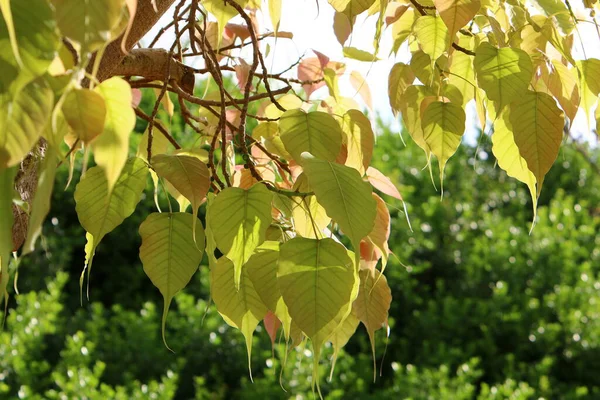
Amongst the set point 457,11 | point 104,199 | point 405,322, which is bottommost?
point 405,322

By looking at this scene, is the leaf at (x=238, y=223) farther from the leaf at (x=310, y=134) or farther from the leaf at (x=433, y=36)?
the leaf at (x=433, y=36)

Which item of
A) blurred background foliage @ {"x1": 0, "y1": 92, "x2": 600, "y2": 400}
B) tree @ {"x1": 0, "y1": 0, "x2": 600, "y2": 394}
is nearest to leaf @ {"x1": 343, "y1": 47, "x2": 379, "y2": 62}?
tree @ {"x1": 0, "y1": 0, "x2": 600, "y2": 394}

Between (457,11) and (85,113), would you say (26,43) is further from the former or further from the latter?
(457,11)

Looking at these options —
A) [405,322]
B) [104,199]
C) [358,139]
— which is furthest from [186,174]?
[405,322]

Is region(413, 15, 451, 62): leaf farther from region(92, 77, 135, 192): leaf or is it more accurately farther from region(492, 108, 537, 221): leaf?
region(92, 77, 135, 192): leaf

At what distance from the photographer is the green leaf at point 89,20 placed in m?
0.32

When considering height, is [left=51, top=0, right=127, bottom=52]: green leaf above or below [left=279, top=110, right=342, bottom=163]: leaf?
above

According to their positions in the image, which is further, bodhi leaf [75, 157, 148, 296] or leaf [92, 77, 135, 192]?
bodhi leaf [75, 157, 148, 296]

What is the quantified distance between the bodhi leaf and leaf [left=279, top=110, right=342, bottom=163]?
0.10 metres

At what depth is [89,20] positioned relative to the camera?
1.05 ft

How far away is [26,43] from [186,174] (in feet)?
0.71

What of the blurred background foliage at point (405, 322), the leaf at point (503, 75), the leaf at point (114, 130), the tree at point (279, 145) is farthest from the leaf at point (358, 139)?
the blurred background foliage at point (405, 322)

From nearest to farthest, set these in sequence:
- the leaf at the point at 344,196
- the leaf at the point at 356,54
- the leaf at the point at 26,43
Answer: the leaf at the point at 26,43 → the leaf at the point at 344,196 → the leaf at the point at 356,54

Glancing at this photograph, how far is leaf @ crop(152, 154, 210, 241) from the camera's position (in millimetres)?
519
